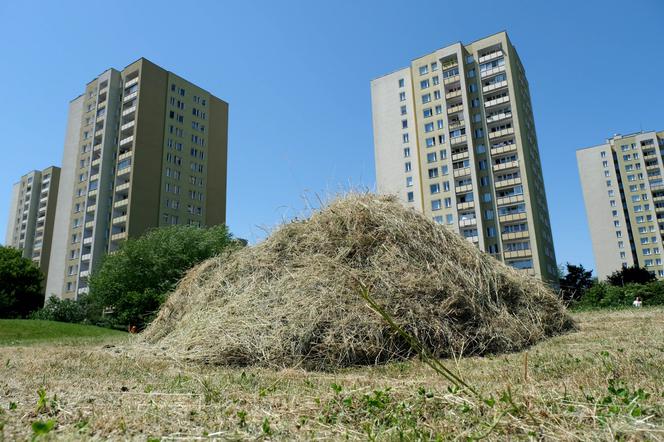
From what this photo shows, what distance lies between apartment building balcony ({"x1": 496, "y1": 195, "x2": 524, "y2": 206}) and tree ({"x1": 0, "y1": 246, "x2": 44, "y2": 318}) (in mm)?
52160

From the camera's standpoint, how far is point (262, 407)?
2568 mm

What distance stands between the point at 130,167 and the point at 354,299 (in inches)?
1986

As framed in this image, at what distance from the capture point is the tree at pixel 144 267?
2977 cm

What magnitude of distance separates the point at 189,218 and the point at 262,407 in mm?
53700

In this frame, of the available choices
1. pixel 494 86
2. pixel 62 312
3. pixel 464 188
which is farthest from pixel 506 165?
pixel 62 312

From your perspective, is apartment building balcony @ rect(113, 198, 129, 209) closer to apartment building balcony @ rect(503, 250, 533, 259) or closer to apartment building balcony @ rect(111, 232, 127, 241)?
apartment building balcony @ rect(111, 232, 127, 241)

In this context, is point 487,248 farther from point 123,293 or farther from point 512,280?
A: point 512,280

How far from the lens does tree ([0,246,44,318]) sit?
136 feet

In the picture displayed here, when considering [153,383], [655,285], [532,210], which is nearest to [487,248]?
[532,210]

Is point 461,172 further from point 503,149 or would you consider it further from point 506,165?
point 503,149

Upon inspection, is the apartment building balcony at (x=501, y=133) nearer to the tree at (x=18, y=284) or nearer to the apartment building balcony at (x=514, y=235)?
the apartment building balcony at (x=514, y=235)

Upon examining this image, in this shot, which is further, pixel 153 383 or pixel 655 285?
pixel 655 285

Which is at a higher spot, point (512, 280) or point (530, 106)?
point (530, 106)

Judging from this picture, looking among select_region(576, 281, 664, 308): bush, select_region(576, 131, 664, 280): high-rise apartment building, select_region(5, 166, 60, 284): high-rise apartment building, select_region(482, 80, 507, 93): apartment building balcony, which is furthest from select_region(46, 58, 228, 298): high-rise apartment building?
select_region(576, 131, 664, 280): high-rise apartment building
